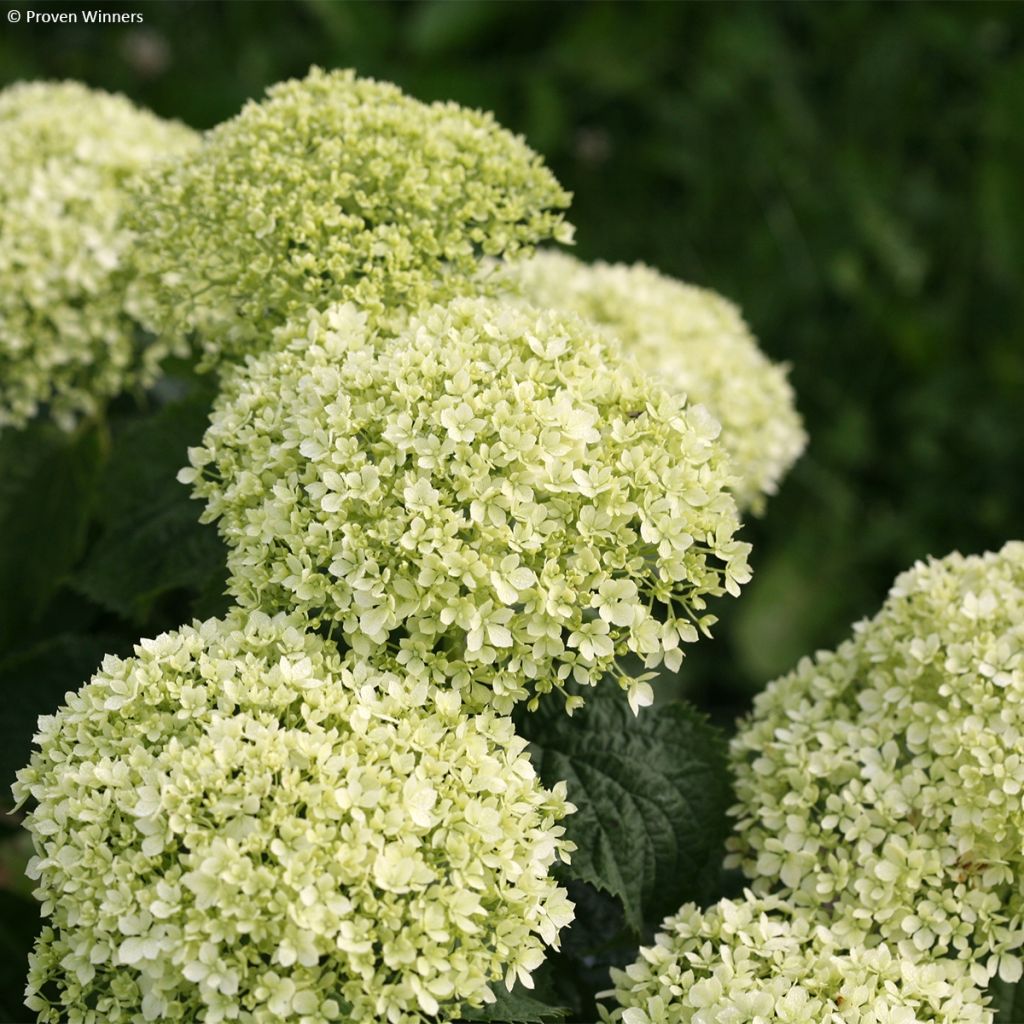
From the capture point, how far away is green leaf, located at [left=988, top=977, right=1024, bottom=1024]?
1.56 m

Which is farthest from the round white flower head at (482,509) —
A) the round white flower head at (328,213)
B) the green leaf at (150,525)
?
the green leaf at (150,525)

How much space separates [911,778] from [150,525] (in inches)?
42.9

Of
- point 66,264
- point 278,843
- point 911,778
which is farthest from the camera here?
point 66,264

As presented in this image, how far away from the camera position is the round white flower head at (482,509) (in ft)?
4.55

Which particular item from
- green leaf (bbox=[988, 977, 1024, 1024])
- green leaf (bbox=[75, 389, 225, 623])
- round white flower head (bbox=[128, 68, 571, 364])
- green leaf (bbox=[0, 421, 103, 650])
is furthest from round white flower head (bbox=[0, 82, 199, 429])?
green leaf (bbox=[988, 977, 1024, 1024])

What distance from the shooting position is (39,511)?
231cm

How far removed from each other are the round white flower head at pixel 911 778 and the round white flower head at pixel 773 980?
0.05 m

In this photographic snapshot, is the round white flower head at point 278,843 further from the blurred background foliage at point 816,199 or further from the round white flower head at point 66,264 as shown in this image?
the blurred background foliage at point 816,199

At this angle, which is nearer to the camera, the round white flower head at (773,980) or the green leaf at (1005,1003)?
the round white flower head at (773,980)

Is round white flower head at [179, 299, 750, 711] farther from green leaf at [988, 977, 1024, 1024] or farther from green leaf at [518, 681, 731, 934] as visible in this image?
green leaf at [988, 977, 1024, 1024]

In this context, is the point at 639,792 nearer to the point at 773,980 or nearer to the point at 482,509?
the point at 773,980

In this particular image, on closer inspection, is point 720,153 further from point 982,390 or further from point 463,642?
point 463,642

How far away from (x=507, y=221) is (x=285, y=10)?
3996 millimetres

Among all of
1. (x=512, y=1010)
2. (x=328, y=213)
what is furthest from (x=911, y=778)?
(x=328, y=213)
